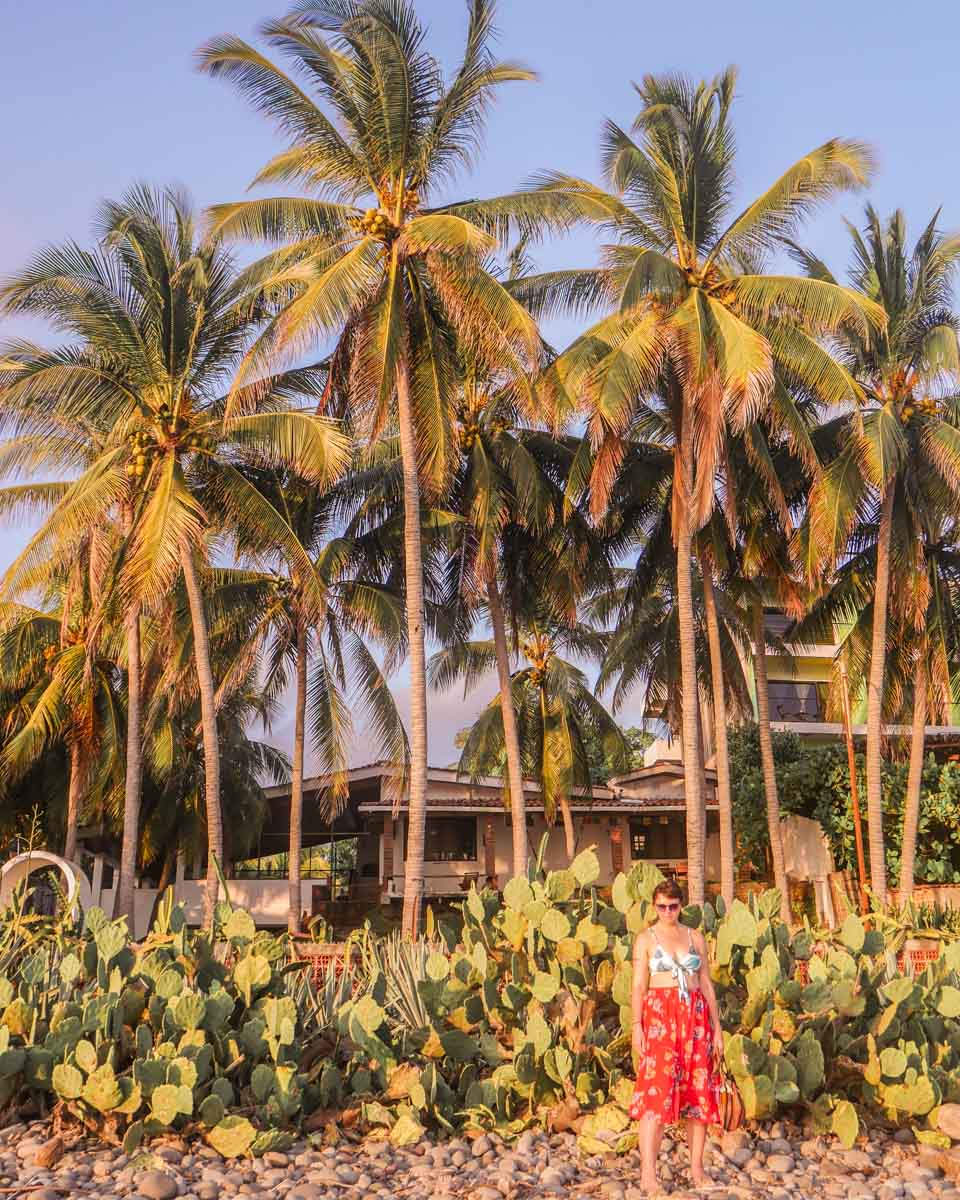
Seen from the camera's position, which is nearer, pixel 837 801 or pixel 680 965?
pixel 680 965

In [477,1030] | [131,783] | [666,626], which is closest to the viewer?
[477,1030]

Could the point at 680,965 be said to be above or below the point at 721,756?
below

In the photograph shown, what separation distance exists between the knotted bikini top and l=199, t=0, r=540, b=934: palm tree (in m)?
9.28

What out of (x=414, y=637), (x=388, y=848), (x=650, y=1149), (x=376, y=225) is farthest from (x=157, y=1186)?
(x=388, y=848)

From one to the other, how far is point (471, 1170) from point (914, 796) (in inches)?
613

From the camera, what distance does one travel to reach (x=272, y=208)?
53.8 ft

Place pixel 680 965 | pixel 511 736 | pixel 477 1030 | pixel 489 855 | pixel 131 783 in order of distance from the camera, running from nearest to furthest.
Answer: pixel 680 965
pixel 477 1030
pixel 131 783
pixel 511 736
pixel 489 855

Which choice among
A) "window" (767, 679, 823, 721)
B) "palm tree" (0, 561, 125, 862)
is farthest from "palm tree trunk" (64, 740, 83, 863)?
"window" (767, 679, 823, 721)

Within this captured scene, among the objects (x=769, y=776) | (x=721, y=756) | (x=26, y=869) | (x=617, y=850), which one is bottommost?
(x=26, y=869)

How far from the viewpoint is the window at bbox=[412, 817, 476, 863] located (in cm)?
2830

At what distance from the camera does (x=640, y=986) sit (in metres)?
6.58

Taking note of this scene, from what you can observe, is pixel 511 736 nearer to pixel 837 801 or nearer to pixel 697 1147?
pixel 837 801

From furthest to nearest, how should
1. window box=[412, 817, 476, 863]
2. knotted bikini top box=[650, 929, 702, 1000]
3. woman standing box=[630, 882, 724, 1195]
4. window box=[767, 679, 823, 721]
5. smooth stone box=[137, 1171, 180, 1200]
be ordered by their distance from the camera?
window box=[767, 679, 823, 721] < window box=[412, 817, 476, 863] < knotted bikini top box=[650, 929, 702, 1000] < woman standing box=[630, 882, 724, 1195] < smooth stone box=[137, 1171, 180, 1200]

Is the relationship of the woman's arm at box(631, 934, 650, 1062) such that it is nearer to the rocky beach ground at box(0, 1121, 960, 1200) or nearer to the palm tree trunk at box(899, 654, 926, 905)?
the rocky beach ground at box(0, 1121, 960, 1200)
